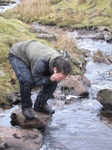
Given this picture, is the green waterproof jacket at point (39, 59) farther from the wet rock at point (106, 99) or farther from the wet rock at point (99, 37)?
the wet rock at point (99, 37)

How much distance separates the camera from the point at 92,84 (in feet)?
32.5

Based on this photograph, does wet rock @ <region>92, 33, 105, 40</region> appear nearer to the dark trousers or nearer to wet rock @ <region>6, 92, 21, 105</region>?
wet rock @ <region>6, 92, 21, 105</region>

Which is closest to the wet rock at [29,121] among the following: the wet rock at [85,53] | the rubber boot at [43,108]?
the rubber boot at [43,108]

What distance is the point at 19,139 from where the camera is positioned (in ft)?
19.3

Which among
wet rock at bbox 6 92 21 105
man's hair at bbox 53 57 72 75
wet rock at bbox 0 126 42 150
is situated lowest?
wet rock at bbox 6 92 21 105

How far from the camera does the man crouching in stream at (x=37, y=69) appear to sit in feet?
18.1

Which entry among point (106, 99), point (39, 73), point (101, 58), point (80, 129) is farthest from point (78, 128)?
point (101, 58)

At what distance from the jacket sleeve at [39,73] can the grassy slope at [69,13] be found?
44.8 ft

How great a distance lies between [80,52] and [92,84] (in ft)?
11.2

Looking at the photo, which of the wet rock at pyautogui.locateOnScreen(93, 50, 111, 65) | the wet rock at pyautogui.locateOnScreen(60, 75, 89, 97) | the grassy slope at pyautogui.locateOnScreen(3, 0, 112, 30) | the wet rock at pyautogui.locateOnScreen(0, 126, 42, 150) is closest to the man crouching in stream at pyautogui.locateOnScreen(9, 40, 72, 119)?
the wet rock at pyautogui.locateOnScreen(0, 126, 42, 150)

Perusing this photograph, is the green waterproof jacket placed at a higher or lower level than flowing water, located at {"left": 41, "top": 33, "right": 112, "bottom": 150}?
higher

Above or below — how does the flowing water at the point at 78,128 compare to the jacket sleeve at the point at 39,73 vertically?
below

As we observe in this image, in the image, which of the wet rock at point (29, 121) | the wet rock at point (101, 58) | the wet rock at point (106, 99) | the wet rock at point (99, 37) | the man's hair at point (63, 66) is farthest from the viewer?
the wet rock at point (99, 37)

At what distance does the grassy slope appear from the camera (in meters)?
20.3
